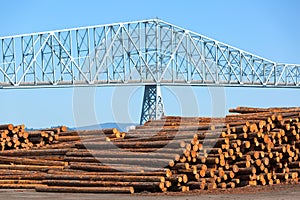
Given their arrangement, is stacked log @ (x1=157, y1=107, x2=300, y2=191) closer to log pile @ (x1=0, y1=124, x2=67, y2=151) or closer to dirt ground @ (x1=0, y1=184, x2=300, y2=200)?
dirt ground @ (x1=0, y1=184, x2=300, y2=200)

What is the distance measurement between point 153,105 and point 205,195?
168ft

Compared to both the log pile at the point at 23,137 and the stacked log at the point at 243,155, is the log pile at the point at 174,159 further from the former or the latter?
the log pile at the point at 23,137

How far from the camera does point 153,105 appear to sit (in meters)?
67.2

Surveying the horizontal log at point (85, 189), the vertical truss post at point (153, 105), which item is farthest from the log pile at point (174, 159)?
the vertical truss post at point (153, 105)

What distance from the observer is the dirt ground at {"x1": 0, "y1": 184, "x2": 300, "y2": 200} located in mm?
15352

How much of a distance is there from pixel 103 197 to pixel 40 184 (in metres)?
2.82

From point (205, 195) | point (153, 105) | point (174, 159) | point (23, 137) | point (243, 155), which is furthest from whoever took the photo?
point (153, 105)

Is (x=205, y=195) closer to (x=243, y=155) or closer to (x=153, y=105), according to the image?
(x=243, y=155)

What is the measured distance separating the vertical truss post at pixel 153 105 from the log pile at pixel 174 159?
153ft

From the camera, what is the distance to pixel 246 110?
21.3 m

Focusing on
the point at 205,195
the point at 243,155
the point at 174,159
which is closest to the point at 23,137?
the point at 174,159

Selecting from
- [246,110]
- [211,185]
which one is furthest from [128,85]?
[211,185]

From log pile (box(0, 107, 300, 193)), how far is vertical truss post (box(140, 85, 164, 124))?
4671 cm

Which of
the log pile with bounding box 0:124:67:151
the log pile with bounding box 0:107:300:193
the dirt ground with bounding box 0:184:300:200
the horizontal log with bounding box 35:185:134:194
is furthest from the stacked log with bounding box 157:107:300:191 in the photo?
the log pile with bounding box 0:124:67:151
